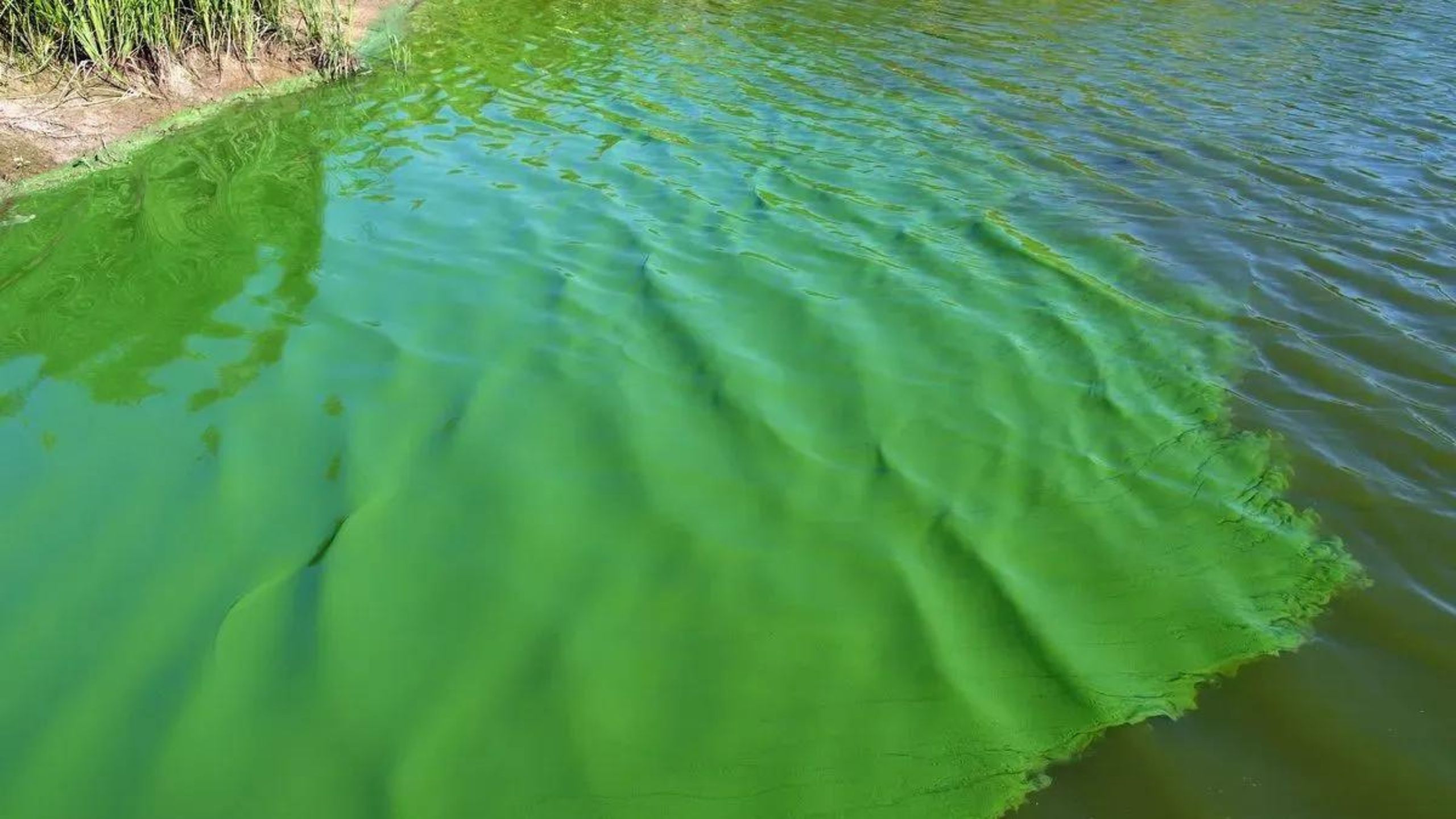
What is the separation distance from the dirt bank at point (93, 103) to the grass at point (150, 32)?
11cm

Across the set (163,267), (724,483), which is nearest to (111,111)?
(163,267)

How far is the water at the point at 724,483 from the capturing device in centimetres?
233

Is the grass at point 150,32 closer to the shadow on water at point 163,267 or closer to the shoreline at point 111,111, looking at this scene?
the shoreline at point 111,111

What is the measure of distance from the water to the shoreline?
0.28 m

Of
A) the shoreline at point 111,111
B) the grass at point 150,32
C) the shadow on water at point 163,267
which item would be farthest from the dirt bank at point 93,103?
the shadow on water at point 163,267

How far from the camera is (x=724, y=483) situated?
3.27 metres

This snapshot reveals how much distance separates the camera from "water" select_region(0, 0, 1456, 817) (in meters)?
2.33

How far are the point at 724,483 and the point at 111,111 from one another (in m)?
6.02

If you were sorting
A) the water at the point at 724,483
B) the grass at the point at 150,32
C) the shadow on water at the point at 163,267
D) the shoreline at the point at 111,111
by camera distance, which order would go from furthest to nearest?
the grass at the point at 150,32 < the shoreline at the point at 111,111 < the shadow on water at the point at 163,267 < the water at the point at 724,483

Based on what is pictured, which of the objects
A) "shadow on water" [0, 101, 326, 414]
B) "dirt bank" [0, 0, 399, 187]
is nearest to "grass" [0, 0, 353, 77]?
"dirt bank" [0, 0, 399, 187]

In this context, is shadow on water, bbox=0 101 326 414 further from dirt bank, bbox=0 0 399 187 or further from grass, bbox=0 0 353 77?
grass, bbox=0 0 353 77

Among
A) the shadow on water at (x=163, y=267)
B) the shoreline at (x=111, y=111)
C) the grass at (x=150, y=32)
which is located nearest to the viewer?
the shadow on water at (x=163, y=267)

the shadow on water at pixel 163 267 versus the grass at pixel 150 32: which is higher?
the grass at pixel 150 32

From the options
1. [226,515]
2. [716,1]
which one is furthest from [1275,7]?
[226,515]
